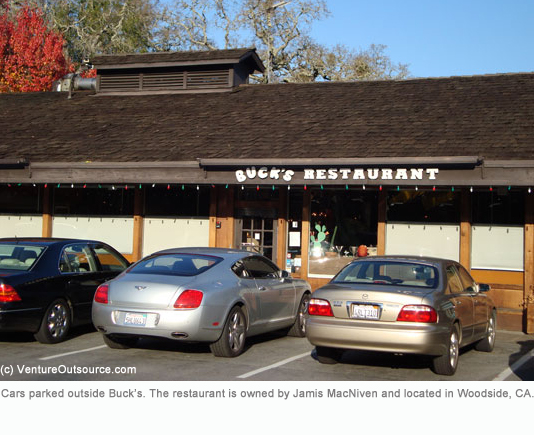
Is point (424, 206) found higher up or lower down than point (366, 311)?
higher up

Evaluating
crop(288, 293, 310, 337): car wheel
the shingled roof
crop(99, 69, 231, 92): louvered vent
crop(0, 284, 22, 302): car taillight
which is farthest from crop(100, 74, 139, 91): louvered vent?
crop(0, 284, 22, 302): car taillight

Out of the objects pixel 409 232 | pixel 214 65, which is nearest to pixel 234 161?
pixel 409 232

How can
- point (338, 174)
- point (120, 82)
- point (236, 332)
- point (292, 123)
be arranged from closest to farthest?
point (236, 332) < point (338, 174) < point (292, 123) < point (120, 82)

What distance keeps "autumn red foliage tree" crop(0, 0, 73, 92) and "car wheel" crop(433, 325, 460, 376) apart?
33204mm

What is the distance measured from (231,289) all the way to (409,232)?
640 centimetres

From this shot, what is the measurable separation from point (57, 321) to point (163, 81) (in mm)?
11281

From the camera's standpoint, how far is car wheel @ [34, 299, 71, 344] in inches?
378

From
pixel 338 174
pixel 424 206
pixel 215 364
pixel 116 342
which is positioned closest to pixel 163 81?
pixel 338 174

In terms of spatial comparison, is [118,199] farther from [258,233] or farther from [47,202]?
[258,233]

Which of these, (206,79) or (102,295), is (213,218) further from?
(102,295)

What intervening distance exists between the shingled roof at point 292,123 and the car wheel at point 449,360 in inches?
203

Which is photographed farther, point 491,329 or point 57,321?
point 491,329

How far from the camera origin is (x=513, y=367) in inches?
352

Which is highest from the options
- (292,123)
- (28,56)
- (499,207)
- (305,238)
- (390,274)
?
(28,56)
